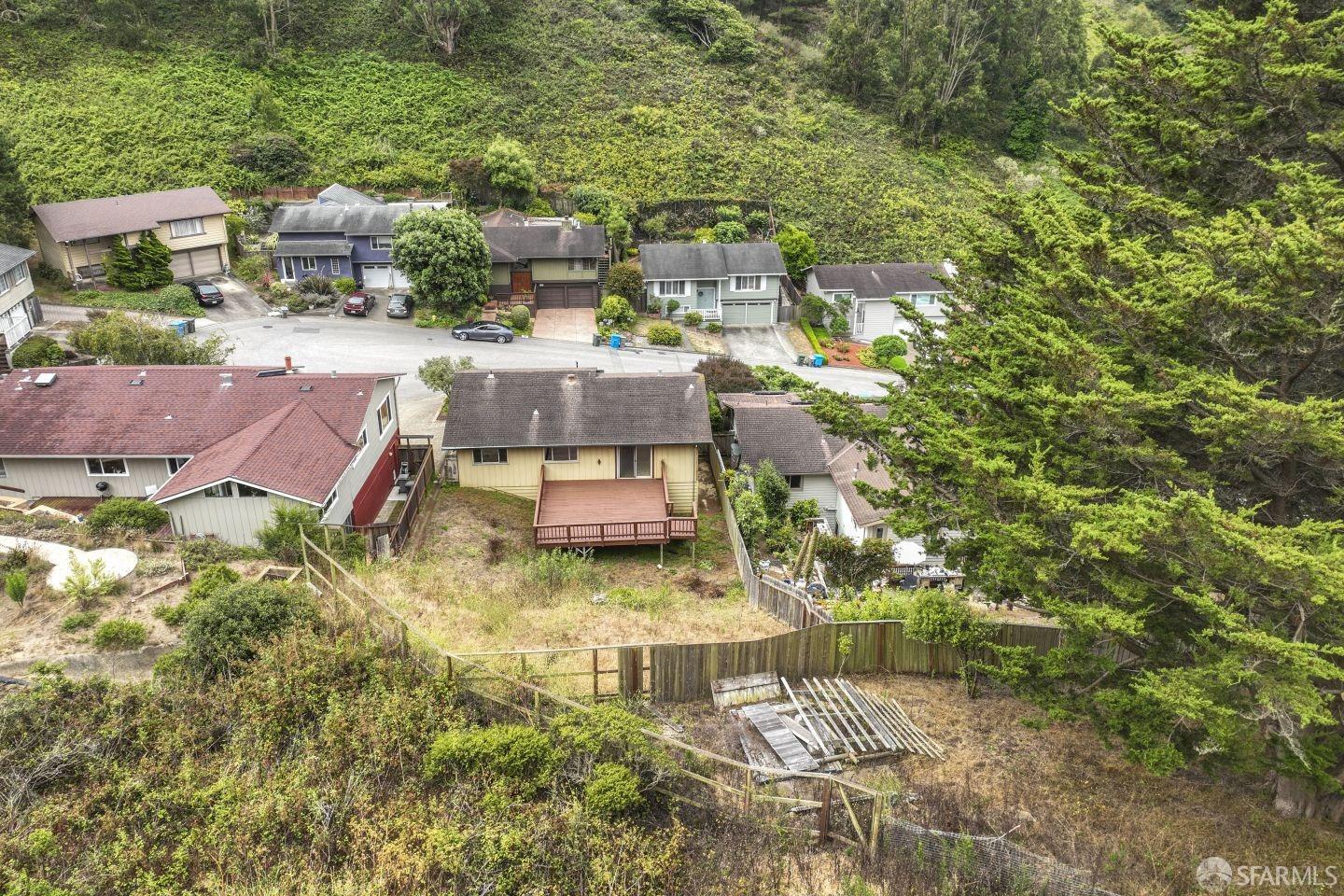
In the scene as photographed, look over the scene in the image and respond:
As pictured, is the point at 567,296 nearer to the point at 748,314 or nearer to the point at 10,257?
the point at 748,314

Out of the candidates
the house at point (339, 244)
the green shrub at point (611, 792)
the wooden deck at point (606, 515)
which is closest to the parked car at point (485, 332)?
the house at point (339, 244)

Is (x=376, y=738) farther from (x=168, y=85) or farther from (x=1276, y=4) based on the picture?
(x=168, y=85)

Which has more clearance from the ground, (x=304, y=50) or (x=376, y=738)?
(x=304, y=50)

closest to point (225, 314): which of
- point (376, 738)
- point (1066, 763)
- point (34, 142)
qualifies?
point (34, 142)

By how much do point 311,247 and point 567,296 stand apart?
573 inches

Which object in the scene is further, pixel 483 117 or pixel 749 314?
pixel 483 117

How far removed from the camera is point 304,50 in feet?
224

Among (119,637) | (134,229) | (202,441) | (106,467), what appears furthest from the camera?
(134,229)

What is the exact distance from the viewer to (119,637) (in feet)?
51.1

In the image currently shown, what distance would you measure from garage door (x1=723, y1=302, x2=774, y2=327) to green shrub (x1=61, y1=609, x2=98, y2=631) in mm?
40874

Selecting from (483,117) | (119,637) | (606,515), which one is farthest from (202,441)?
(483,117)

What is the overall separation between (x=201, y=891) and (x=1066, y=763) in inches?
519

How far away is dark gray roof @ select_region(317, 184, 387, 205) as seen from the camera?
54.7 metres

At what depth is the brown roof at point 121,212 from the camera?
45.6m
